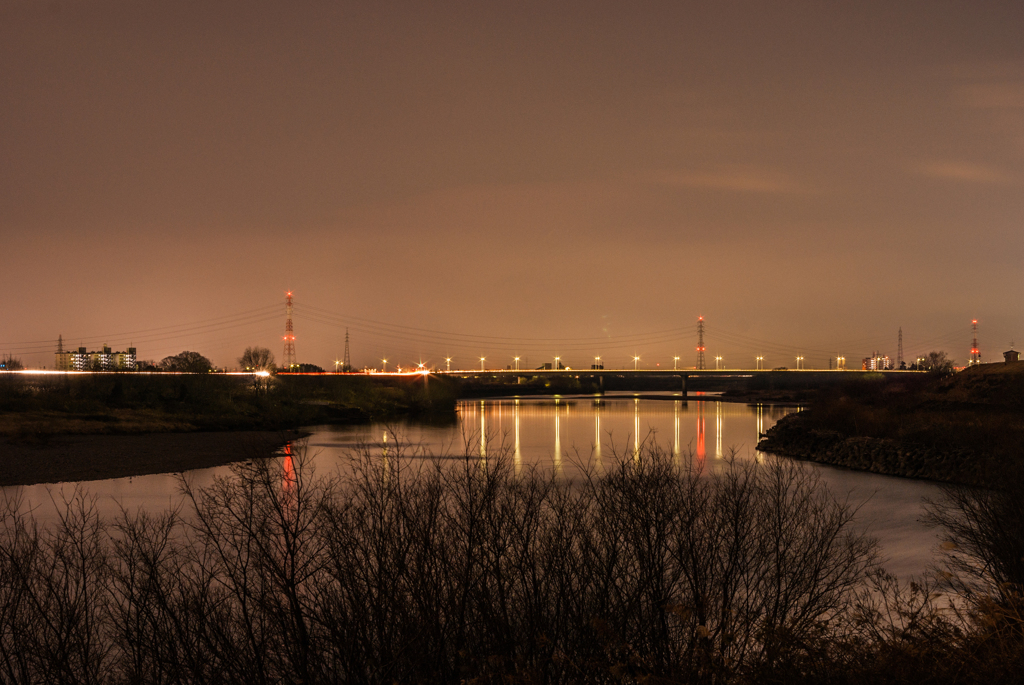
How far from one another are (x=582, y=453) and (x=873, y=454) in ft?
51.9

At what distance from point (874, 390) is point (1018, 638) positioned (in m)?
58.9

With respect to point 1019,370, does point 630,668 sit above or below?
below

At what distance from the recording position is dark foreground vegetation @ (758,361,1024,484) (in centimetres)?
3219

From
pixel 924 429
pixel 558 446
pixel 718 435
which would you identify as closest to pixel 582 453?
pixel 558 446

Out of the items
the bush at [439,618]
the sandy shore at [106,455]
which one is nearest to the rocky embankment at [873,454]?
the bush at [439,618]

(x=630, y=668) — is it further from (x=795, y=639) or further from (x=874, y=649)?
(x=874, y=649)

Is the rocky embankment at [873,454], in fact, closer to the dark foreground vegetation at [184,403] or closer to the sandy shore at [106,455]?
the sandy shore at [106,455]

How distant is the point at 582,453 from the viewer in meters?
45.3

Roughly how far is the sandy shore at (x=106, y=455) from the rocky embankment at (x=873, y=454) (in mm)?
27351

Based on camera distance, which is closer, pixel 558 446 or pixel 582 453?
pixel 582 453

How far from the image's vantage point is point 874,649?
34.6 ft

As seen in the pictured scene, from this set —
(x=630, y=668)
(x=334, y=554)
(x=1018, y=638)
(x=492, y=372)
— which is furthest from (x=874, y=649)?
(x=492, y=372)

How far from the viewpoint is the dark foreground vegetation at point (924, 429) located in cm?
3219

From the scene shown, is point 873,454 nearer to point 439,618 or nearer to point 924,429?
point 924,429
